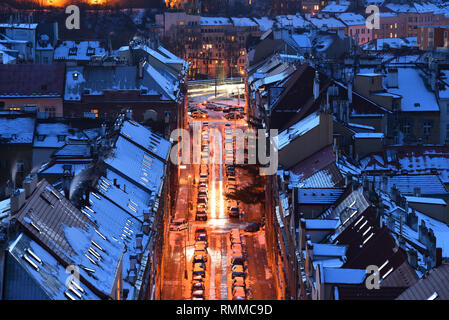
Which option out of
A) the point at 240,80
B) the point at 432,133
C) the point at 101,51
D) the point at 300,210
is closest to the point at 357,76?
the point at 432,133

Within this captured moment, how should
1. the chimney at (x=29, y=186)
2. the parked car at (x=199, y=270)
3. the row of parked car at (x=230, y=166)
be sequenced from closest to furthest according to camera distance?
the chimney at (x=29, y=186) → the parked car at (x=199, y=270) → the row of parked car at (x=230, y=166)

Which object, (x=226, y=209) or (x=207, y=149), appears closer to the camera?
(x=226, y=209)

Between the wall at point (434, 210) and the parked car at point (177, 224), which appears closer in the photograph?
the wall at point (434, 210)

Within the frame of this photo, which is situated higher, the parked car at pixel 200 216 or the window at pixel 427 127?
the window at pixel 427 127

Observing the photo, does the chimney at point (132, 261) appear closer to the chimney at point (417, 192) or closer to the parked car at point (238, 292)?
the parked car at point (238, 292)

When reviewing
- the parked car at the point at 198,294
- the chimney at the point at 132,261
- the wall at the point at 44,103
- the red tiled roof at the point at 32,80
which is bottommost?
the parked car at the point at 198,294

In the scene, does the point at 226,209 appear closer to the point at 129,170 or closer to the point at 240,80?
the point at 129,170

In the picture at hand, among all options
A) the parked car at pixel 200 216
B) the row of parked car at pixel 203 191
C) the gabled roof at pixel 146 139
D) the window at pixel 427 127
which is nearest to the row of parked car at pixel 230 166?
the row of parked car at pixel 203 191
